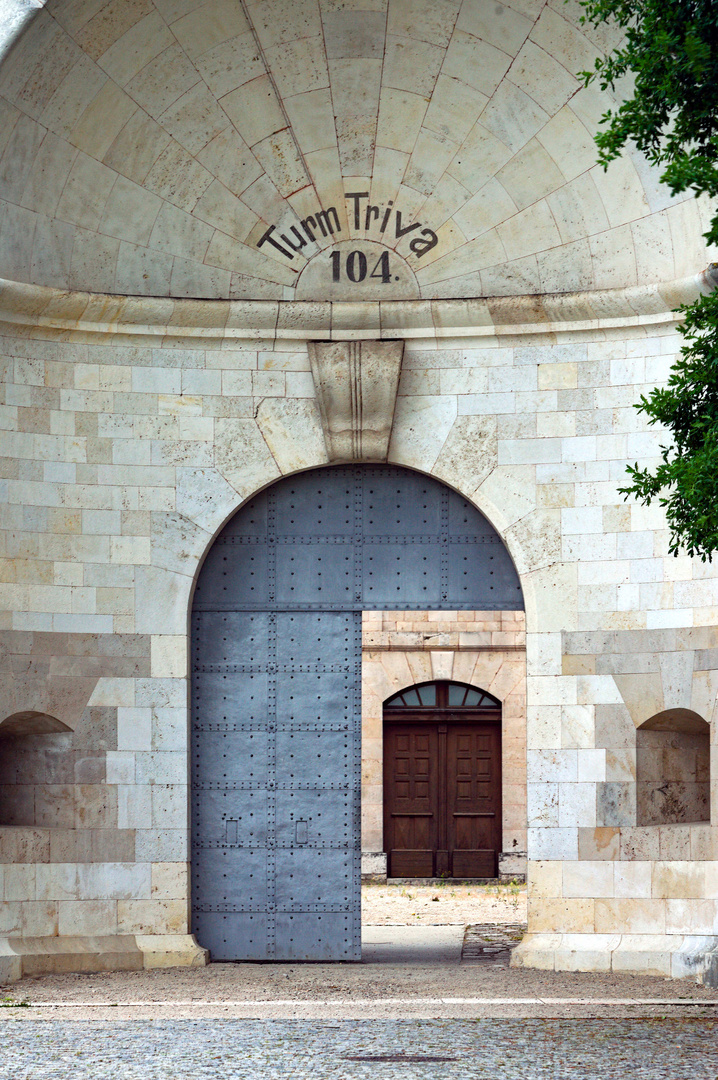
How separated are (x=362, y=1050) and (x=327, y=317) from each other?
18.0 feet

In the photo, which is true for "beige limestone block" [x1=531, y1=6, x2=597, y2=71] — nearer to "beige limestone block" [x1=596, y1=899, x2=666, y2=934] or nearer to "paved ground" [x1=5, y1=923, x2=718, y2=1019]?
"beige limestone block" [x1=596, y1=899, x2=666, y2=934]

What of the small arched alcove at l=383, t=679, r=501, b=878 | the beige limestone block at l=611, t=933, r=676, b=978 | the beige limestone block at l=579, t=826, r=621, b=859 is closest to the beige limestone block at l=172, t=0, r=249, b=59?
the beige limestone block at l=579, t=826, r=621, b=859

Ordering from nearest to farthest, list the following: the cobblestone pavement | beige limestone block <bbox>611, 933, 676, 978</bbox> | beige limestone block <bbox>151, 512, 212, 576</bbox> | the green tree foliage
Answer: the cobblestone pavement → the green tree foliage → beige limestone block <bbox>611, 933, 676, 978</bbox> → beige limestone block <bbox>151, 512, 212, 576</bbox>

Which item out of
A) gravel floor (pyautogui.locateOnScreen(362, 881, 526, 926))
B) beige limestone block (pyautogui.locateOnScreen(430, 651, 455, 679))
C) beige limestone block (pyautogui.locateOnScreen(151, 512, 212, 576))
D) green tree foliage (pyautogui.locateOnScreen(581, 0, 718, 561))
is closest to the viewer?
green tree foliage (pyautogui.locateOnScreen(581, 0, 718, 561))

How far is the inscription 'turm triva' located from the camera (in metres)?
11.4

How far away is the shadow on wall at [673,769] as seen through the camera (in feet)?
35.1

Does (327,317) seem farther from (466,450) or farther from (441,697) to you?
(441,697)

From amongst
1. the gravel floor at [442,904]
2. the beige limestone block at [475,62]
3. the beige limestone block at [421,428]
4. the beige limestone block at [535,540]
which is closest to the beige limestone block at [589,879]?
the beige limestone block at [535,540]

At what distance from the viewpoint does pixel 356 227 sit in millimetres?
11383

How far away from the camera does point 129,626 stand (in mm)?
10953

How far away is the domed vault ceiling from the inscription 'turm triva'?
0.6 inches

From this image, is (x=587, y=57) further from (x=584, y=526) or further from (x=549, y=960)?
(x=549, y=960)

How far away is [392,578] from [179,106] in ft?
12.6

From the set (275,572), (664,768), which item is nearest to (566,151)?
(275,572)
